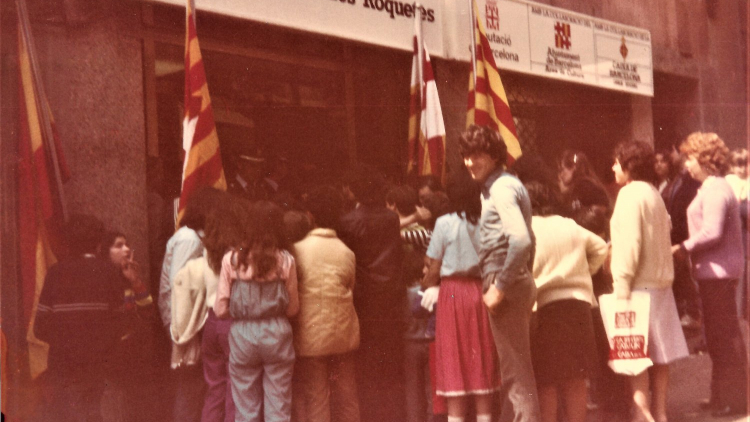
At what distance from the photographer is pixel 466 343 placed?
5285 mm

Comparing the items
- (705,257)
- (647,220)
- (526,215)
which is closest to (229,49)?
(526,215)

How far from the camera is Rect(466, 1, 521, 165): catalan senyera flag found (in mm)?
6945

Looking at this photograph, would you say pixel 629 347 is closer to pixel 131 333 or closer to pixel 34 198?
pixel 131 333

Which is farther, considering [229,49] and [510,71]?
[510,71]

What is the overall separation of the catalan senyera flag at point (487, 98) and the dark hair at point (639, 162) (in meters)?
1.39

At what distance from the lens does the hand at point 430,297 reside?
215 inches

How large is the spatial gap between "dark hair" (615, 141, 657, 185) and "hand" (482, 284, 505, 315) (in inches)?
53.5

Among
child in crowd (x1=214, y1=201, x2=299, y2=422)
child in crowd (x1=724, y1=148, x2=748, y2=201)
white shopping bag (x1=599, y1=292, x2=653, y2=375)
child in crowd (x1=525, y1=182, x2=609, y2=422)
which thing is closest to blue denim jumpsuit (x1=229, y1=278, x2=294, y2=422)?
child in crowd (x1=214, y1=201, x2=299, y2=422)

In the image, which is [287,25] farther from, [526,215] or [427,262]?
[526,215]

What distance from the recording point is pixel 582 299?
523 centimetres

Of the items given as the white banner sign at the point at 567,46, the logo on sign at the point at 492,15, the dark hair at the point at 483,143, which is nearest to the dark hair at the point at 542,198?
the dark hair at the point at 483,143

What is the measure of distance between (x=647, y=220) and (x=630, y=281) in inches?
15.8

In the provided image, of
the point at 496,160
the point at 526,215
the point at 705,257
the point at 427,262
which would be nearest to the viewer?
the point at 526,215

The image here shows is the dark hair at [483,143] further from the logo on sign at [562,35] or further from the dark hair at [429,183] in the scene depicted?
the logo on sign at [562,35]
